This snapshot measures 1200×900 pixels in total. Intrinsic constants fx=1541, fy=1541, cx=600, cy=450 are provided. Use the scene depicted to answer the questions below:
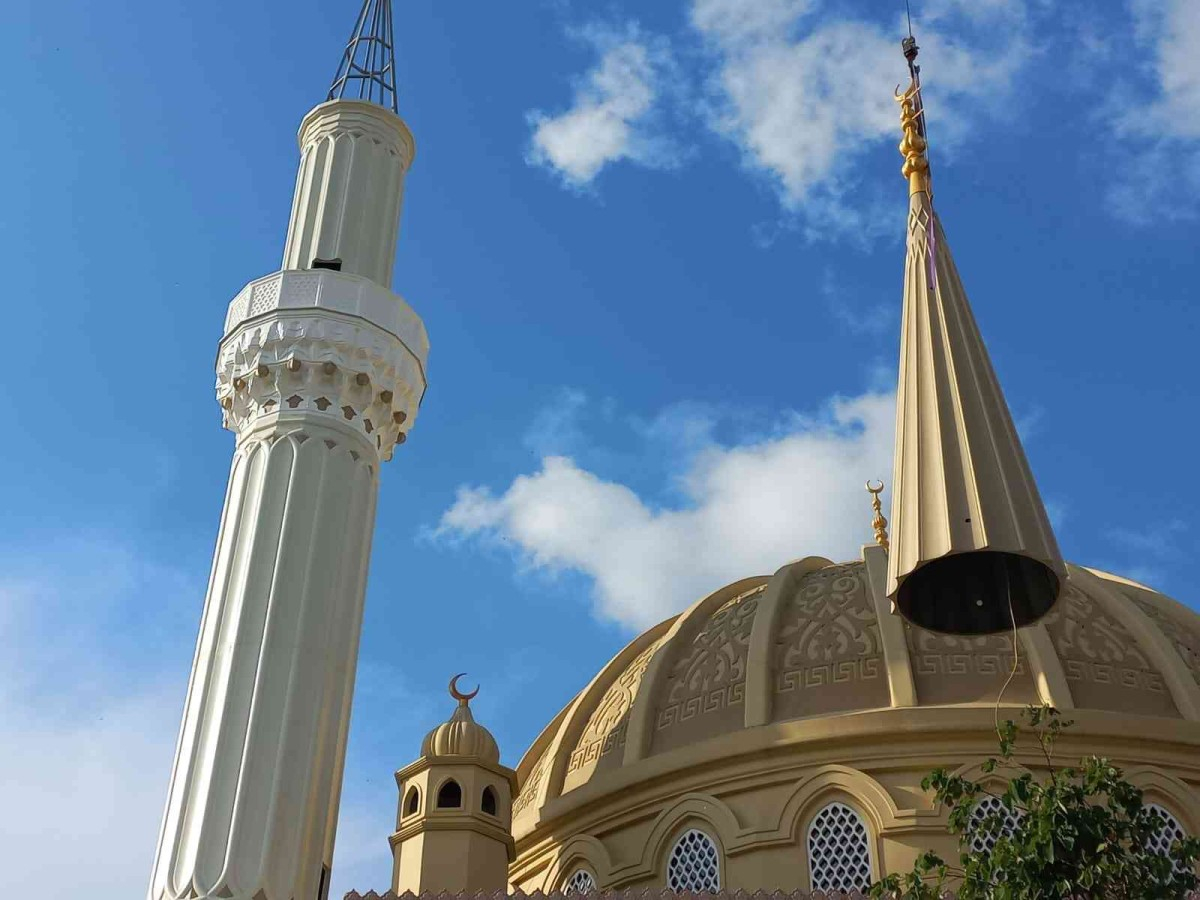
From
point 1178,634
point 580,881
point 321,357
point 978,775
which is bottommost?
point 580,881

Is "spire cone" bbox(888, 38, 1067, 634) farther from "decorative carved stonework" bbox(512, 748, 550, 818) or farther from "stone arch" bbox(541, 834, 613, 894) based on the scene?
"decorative carved stonework" bbox(512, 748, 550, 818)

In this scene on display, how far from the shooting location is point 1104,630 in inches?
579

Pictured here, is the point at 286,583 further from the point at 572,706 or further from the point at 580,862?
the point at 572,706

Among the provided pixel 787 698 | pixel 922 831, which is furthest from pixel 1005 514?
pixel 787 698

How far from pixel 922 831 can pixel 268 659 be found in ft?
18.2

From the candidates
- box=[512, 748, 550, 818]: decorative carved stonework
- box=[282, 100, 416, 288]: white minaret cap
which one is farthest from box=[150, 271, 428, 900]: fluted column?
box=[512, 748, 550, 818]: decorative carved stonework

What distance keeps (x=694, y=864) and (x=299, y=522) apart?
4591 millimetres

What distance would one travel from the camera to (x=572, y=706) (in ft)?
54.8

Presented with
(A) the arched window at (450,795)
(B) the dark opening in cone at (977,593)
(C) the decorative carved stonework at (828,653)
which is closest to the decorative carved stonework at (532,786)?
(A) the arched window at (450,795)

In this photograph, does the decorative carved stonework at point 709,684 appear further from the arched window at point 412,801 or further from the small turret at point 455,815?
the arched window at point 412,801

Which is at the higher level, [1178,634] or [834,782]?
[1178,634]

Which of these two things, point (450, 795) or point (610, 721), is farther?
point (610, 721)

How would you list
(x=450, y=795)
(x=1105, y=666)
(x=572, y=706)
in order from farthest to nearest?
1. (x=572, y=706)
2. (x=1105, y=666)
3. (x=450, y=795)

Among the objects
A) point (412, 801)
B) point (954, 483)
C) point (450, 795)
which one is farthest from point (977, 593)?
point (412, 801)
